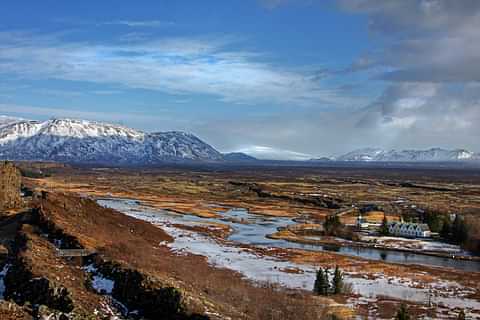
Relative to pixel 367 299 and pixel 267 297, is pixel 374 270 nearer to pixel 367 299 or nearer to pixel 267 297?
pixel 367 299

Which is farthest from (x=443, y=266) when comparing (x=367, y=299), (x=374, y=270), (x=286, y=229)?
(x=286, y=229)

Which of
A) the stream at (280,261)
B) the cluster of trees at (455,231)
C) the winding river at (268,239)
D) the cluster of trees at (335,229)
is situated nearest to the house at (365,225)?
the cluster of trees at (335,229)

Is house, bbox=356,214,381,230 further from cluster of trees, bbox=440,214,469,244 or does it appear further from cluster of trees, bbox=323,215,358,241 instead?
cluster of trees, bbox=440,214,469,244

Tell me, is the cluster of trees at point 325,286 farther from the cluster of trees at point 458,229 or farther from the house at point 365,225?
the house at point 365,225

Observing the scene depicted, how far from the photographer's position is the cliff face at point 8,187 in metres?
64.2

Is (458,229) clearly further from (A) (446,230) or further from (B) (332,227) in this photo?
(B) (332,227)

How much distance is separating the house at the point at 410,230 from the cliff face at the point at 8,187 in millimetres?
52058

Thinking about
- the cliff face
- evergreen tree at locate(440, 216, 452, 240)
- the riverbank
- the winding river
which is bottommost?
the winding river

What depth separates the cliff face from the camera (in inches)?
2527

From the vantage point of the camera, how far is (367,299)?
1599 inches

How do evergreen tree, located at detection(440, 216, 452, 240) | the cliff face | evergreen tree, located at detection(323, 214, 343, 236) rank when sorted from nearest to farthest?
the cliff face
evergreen tree, located at detection(440, 216, 452, 240)
evergreen tree, located at detection(323, 214, 343, 236)

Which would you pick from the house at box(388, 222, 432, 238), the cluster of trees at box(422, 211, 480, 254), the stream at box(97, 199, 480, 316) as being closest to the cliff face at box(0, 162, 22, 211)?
A: the stream at box(97, 199, 480, 316)

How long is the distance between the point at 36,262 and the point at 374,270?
33.3m

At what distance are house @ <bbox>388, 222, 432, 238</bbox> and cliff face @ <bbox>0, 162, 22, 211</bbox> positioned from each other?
5206 cm
